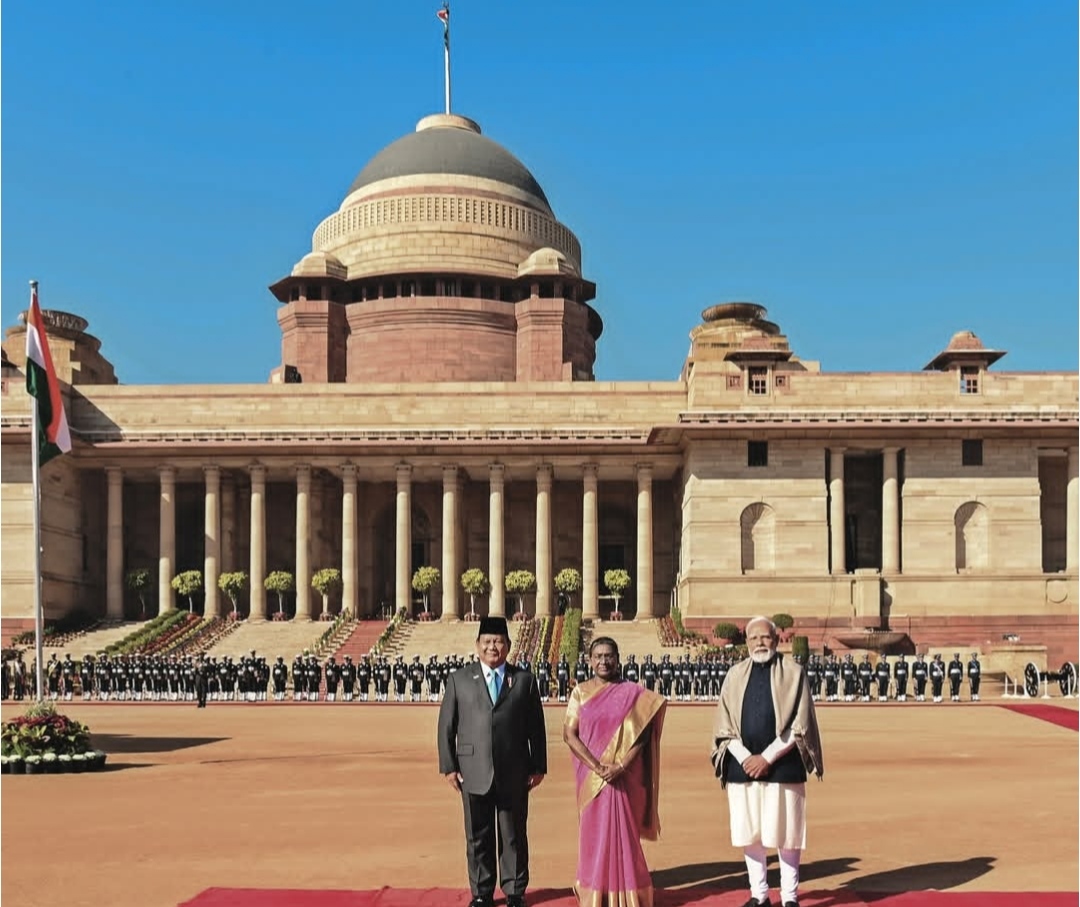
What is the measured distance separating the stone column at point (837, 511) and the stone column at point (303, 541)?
21.2 metres

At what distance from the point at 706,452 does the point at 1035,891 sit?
42964 millimetres

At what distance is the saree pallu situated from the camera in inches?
368

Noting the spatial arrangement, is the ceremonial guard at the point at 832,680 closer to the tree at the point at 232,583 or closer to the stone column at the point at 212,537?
the tree at the point at 232,583

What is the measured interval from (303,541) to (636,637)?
14.8 m

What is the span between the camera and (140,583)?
2270 inches

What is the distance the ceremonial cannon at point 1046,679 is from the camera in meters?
38.6

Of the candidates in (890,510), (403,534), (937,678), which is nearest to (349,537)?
(403,534)

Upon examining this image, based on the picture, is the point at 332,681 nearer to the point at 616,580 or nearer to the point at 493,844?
the point at 616,580

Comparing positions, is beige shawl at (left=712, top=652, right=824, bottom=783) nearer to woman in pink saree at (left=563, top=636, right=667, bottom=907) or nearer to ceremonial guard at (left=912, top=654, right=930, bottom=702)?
woman in pink saree at (left=563, top=636, right=667, bottom=907)

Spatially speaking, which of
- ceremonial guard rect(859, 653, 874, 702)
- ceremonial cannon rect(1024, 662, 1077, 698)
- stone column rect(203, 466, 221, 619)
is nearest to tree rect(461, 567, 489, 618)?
stone column rect(203, 466, 221, 619)

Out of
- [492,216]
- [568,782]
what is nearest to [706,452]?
[492,216]

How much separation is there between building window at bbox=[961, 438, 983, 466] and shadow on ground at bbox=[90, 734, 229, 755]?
35.7 metres

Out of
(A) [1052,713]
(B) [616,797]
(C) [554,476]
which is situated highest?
(C) [554,476]

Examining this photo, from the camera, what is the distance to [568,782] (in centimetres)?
1847
